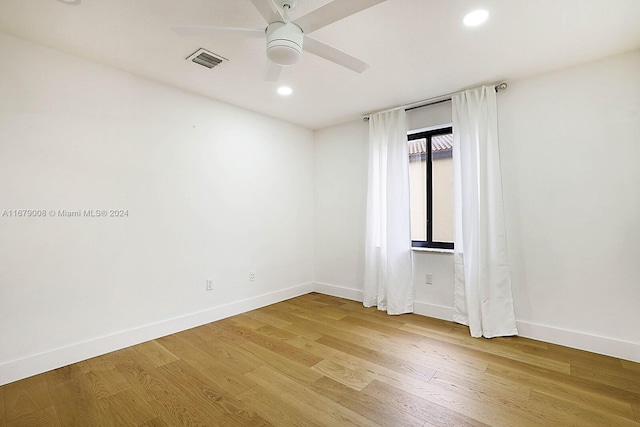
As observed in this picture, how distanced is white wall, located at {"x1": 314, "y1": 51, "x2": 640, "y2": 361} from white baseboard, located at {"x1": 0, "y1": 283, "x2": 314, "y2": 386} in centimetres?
311

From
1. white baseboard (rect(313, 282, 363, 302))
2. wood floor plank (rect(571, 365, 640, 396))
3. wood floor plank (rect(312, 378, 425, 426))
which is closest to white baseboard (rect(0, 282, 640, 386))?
wood floor plank (rect(571, 365, 640, 396))

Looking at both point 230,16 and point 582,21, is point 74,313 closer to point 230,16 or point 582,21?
point 230,16

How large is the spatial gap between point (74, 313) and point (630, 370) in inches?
175

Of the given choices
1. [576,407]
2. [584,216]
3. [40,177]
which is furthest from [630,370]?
[40,177]

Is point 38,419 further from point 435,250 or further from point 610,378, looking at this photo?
point 610,378

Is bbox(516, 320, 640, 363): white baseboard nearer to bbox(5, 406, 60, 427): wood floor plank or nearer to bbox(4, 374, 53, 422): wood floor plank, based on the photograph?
bbox(5, 406, 60, 427): wood floor plank

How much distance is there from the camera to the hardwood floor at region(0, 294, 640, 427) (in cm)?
177

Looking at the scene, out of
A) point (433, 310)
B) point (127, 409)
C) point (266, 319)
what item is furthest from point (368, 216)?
point (127, 409)

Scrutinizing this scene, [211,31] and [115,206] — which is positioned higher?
[211,31]

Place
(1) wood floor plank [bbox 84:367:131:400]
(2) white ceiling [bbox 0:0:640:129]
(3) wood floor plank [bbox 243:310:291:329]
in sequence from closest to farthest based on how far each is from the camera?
(2) white ceiling [bbox 0:0:640:129], (1) wood floor plank [bbox 84:367:131:400], (3) wood floor plank [bbox 243:310:291:329]

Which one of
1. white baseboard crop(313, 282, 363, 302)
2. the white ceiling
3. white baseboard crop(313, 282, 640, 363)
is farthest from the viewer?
white baseboard crop(313, 282, 363, 302)

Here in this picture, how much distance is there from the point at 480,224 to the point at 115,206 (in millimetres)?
3516

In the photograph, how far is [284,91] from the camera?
3.22 metres

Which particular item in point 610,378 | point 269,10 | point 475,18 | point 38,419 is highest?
point 475,18
